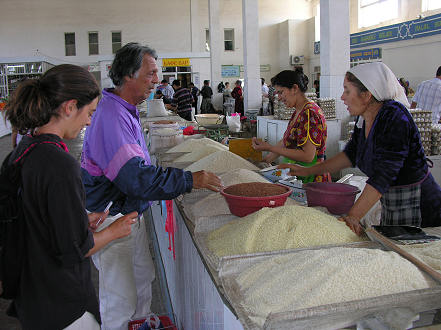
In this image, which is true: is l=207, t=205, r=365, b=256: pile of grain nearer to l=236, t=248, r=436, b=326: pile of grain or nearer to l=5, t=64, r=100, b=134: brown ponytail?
l=236, t=248, r=436, b=326: pile of grain

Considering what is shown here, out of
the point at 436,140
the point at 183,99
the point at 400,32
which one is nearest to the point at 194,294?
the point at 436,140

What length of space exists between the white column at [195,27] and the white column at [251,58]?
10915mm

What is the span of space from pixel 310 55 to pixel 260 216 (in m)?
21.3

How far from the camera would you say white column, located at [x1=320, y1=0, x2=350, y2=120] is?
616 centimetres

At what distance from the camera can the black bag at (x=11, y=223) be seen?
1219 millimetres

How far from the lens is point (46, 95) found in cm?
132

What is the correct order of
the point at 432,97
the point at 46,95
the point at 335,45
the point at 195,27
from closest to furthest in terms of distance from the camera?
the point at 46,95, the point at 432,97, the point at 335,45, the point at 195,27

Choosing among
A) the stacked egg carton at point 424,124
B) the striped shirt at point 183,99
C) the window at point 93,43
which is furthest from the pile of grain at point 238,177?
the window at point 93,43

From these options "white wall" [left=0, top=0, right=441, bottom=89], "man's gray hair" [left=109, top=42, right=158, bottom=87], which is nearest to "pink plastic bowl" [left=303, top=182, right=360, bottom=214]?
"man's gray hair" [left=109, top=42, right=158, bottom=87]

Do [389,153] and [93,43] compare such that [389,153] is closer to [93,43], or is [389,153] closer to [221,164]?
[221,164]

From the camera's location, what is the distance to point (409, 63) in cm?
1409

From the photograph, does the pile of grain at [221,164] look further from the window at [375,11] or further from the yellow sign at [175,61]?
the yellow sign at [175,61]

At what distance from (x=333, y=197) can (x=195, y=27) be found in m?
20.4

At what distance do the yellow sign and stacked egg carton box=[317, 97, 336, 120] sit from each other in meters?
13.6
